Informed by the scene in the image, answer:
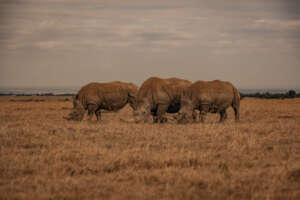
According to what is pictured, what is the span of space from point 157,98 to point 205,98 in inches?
87.0

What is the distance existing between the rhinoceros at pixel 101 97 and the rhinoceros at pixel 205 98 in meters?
3.96

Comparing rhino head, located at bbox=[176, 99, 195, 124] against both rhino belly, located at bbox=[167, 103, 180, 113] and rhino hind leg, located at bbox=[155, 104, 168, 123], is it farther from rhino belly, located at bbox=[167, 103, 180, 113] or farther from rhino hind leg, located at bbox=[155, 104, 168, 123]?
rhino belly, located at bbox=[167, 103, 180, 113]

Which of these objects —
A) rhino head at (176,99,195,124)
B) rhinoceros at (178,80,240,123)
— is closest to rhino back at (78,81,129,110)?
rhinoceros at (178,80,240,123)

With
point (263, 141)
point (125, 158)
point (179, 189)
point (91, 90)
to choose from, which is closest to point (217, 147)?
point (263, 141)

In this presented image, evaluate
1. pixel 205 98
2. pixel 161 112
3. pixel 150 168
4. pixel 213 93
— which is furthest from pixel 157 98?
pixel 150 168

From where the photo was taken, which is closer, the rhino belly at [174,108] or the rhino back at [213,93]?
the rhino back at [213,93]

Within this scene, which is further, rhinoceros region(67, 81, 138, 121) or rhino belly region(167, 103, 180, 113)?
rhinoceros region(67, 81, 138, 121)

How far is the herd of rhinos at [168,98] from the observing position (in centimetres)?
1752

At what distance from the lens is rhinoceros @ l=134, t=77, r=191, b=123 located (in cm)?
1756

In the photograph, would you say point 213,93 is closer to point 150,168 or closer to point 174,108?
point 174,108

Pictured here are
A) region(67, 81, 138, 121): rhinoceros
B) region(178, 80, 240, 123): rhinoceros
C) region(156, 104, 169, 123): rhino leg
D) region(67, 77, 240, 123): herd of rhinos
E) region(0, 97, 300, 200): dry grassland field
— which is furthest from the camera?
region(67, 81, 138, 121): rhinoceros

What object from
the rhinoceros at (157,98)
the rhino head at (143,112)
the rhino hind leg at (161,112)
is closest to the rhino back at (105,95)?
the rhinoceros at (157,98)

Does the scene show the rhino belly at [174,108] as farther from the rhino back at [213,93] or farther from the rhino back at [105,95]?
the rhino back at [105,95]

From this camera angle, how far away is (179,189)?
248 inches
